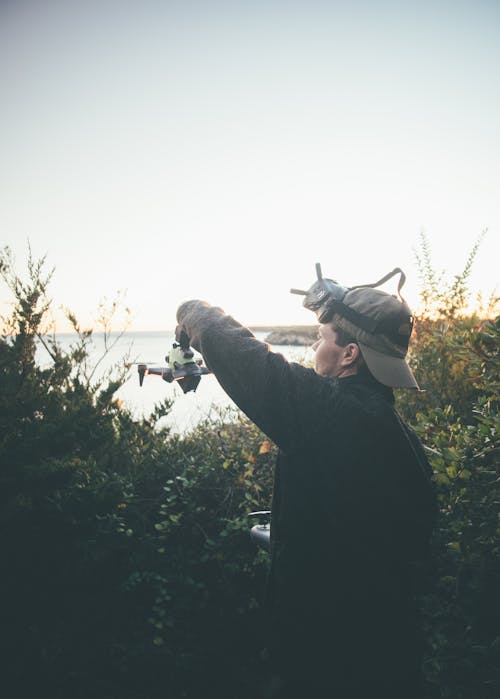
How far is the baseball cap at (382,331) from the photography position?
158 centimetres

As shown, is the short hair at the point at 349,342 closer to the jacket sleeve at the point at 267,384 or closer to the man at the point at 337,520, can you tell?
the man at the point at 337,520

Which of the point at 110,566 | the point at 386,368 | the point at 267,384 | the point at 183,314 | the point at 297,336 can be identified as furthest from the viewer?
the point at 297,336

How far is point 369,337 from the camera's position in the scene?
63.5 inches

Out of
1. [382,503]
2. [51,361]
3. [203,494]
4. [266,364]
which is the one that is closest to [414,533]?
[382,503]

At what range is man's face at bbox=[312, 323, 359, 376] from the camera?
1.67 meters

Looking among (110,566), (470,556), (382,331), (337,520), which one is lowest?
(110,566)

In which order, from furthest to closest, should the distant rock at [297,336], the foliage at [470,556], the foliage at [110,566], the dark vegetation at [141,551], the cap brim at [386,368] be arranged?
the distant rock at [297,336], the foliage at [110,566], the dark vegetation at [141,551], the foliage at [470,556], the cap brim at [386,368]

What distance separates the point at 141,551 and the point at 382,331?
274cm

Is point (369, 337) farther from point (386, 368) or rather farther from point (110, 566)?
point (110, 566)

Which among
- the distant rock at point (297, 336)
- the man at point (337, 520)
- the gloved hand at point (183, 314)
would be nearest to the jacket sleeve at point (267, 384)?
the man at point (337, 520)

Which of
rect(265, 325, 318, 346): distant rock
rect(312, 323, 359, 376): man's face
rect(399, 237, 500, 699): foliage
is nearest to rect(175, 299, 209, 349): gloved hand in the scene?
rect(312, 323, 359, 376): man's face

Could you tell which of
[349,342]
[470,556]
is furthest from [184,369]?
[470,556]

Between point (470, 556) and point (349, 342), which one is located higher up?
point (349, 342)

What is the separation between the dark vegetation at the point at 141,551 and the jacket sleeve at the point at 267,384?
99 cm
